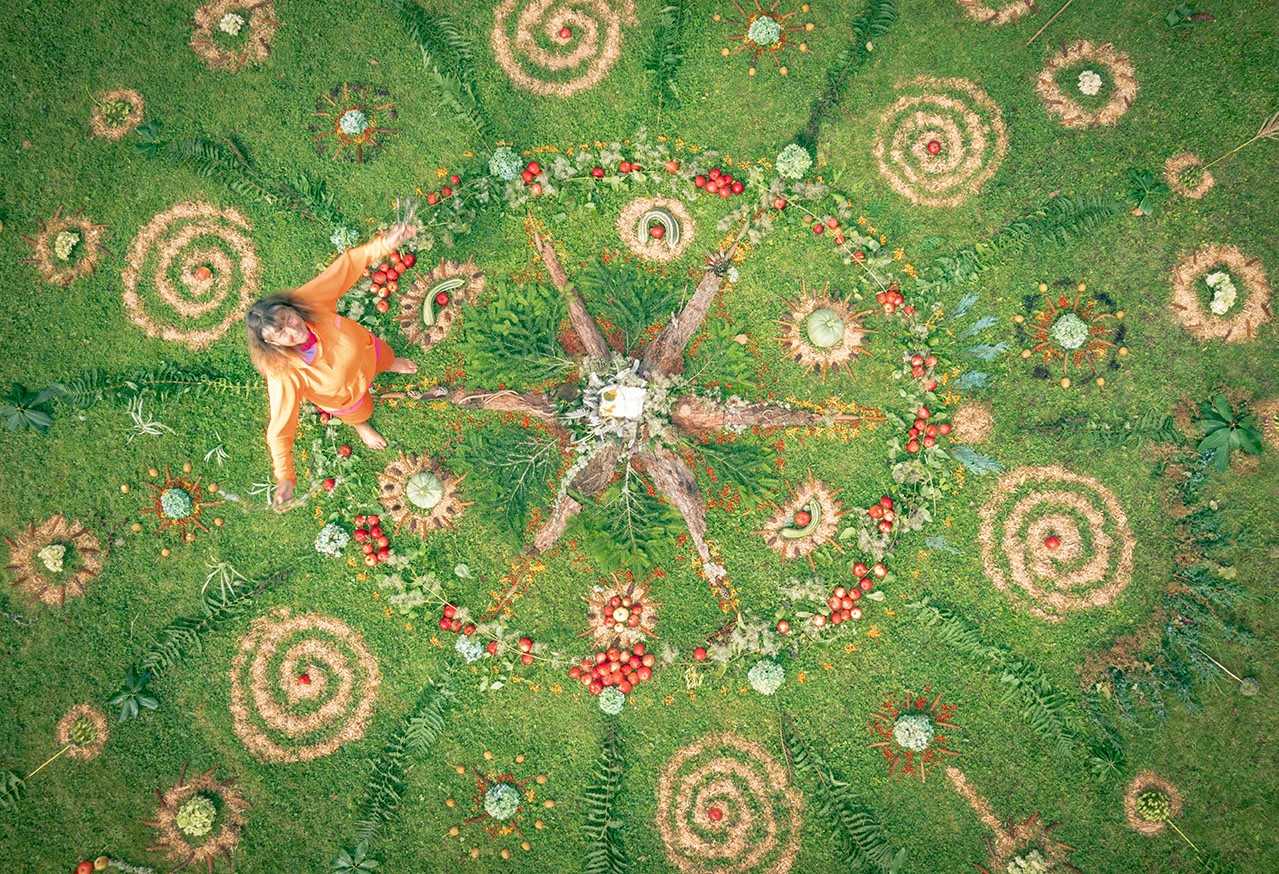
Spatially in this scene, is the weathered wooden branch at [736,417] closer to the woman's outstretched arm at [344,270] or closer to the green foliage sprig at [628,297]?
the green foliage sprig at [628,297]

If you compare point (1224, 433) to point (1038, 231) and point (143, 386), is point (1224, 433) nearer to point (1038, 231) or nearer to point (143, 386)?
point (1038, 231)

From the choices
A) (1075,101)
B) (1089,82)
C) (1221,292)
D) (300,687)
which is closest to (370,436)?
(300,687)

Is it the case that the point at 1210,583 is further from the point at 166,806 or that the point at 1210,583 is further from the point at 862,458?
the point at 166,806

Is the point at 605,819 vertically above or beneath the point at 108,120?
beneath

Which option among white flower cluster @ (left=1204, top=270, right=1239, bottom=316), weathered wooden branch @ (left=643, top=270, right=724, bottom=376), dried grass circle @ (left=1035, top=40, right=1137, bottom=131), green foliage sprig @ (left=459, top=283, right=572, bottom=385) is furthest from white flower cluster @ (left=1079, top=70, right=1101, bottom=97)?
green foliage sprig @ (left=459, top=283, right=572, bottom=385)

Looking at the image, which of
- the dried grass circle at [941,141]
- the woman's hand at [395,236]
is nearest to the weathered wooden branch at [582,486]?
the woman's hand at [395,236]

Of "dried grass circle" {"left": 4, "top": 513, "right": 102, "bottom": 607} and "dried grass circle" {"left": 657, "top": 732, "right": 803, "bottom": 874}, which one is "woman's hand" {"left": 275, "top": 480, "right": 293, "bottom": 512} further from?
"dried grass circle" {"left": 657, "top": 732, "right": 803, "bottom": 874}

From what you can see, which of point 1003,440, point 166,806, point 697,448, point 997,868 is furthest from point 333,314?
point 997,868

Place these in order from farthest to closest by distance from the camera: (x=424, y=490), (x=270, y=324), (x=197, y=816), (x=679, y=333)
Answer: (x=679, y=333), (x=424, y=490), (x=197, y=816), (x=270, y=324)
